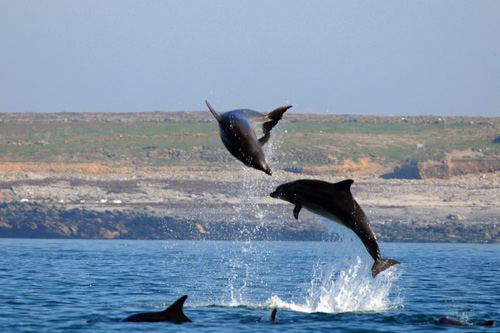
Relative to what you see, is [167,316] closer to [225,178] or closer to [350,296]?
[350,296]

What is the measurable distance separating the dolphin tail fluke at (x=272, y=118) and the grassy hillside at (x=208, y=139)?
61342 mm

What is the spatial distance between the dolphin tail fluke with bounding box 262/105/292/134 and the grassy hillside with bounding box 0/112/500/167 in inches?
2415

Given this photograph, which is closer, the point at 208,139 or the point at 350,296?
the point at 350,296

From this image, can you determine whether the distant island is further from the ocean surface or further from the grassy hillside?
the ocean surface

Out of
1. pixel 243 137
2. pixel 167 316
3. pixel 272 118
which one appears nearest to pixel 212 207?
pixel 167 316

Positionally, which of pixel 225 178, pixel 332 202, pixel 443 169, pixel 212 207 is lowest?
pixel 212 207

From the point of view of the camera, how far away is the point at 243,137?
1407 centimetres

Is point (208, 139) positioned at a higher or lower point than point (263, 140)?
higher

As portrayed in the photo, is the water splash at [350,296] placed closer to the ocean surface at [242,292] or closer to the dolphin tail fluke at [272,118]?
the ocean surface at [242,292]

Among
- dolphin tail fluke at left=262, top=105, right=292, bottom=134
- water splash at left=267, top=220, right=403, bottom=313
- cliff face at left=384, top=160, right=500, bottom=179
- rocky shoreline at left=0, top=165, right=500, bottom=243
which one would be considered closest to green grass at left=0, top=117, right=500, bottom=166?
cliff face at left=384, top=160, right=500, bottom=179

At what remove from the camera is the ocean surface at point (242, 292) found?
→ 1795 cm

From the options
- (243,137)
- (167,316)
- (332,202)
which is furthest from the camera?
(167,316)

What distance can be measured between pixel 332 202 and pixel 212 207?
48.1 meters

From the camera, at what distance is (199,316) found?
18906mm
